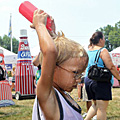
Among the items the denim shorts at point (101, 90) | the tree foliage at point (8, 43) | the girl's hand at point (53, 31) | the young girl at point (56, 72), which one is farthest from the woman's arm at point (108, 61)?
the tree foliage at point (8, 43)

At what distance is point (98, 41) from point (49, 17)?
105 inches

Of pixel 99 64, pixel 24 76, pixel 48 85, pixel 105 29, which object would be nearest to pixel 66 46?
pixel 48 85

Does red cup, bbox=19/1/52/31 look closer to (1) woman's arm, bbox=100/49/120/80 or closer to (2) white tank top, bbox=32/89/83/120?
(2) white tank top, bbox=32/89/83/120

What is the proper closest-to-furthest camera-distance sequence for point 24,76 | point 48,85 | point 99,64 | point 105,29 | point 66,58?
point 48,85
point 66,58
point 99,64
point 24,76
point 105,29

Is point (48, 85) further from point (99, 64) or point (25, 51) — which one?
point (25, 51)

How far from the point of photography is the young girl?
123 centimetres

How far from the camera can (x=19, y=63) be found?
31.9 feet

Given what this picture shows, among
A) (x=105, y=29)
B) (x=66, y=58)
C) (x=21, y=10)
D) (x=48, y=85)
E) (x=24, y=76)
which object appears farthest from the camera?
(x=105, y=29)

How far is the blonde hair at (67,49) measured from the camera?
1.32m

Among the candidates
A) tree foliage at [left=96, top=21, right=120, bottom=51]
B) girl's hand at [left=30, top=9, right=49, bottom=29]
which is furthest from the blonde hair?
tree foliage at [left=96, top=21, right=120, bottom=51]

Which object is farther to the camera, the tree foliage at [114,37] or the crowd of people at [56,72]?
the tree foliage at [114,37]

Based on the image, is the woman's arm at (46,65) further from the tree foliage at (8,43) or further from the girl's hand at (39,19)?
the tree foliage at (8,43)

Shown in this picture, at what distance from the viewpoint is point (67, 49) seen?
133cm

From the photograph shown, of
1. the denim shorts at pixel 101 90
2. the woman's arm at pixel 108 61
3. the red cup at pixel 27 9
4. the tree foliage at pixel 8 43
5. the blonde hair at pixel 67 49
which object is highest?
the tree foliage at pixel 8 43
